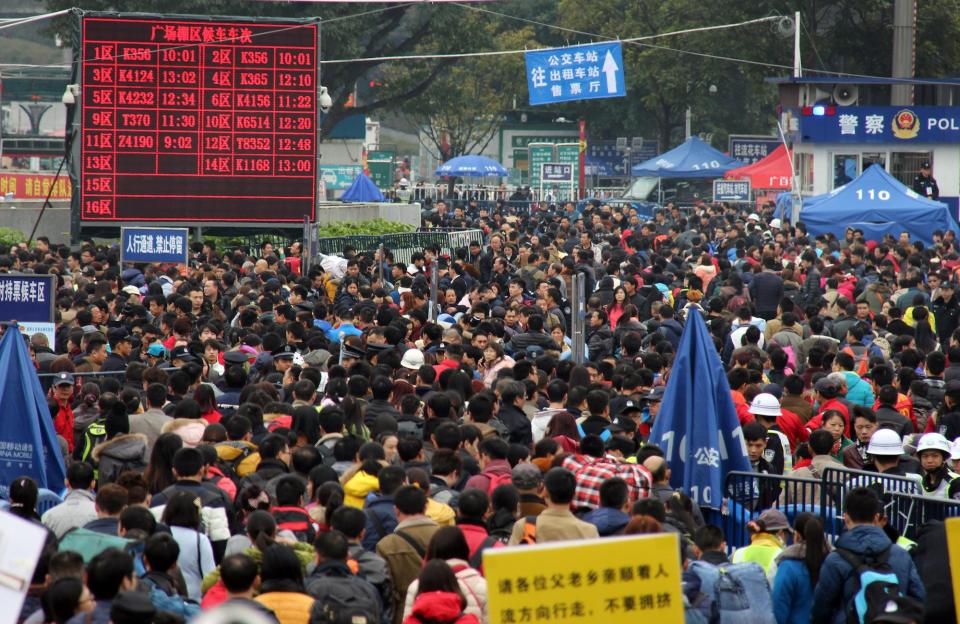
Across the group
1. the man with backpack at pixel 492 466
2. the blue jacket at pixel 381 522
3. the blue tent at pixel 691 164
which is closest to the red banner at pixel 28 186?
the blue tent at pixel 691 164

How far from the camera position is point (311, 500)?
346 inches

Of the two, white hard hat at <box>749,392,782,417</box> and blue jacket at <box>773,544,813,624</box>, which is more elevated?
white hard hat at <box>749,392,782,417</box>

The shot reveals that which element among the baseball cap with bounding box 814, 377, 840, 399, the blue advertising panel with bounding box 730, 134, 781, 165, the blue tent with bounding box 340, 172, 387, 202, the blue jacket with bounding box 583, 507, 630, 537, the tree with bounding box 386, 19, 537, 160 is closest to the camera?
the blue jacket with bounding box 583, 507, 630, 537

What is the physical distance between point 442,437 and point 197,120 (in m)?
14.6

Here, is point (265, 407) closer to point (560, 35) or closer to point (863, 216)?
point (863, 216)

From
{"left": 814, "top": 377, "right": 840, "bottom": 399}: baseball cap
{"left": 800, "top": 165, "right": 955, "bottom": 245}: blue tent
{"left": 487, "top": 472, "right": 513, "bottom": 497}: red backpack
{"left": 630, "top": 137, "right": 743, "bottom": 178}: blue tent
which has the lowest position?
{"left": 487, "top": 472, "right": 513, "bottom": 497}: red backpack

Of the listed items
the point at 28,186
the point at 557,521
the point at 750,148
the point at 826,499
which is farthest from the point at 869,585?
the point at 750,148

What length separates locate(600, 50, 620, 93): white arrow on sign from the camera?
1071 inches

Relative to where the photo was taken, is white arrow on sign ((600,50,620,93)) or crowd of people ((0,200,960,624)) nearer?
crowd of people ((0,200,960,624))

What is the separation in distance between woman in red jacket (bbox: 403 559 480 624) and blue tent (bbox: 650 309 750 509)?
11.0 ft

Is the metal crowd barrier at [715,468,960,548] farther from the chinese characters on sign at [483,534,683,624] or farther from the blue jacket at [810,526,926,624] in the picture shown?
the chinese characters on sign at [483,534,683,624]

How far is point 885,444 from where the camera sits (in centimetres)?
953

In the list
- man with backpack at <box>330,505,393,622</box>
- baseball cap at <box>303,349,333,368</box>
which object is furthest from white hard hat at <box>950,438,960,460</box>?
→ baseball cap at <box>303,349,333,368</box>

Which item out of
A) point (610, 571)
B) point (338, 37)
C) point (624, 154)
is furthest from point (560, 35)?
point (610, 571)
